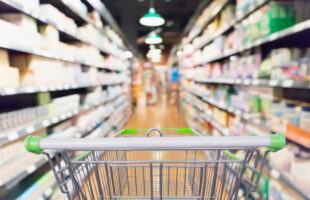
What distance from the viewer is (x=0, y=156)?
1.33 m

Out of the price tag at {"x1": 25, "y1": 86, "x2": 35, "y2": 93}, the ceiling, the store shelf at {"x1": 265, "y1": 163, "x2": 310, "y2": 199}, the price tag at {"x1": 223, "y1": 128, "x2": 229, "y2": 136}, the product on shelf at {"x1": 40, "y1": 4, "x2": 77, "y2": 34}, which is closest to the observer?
the store shelf at {"x1": 265, "y1": 163, "x2": 310, "y2": 199}

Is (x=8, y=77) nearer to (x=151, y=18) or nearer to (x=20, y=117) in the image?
(x=20, y=117)

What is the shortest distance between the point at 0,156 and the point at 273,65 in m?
2.29

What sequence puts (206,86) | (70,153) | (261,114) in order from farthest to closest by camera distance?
(206,86)
(70,153)
(261,114)

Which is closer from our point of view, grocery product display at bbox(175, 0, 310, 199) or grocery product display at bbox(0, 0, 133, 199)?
grocery product display at bbox(175, 0, 310, 199)

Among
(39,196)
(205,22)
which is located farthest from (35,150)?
(205,22)

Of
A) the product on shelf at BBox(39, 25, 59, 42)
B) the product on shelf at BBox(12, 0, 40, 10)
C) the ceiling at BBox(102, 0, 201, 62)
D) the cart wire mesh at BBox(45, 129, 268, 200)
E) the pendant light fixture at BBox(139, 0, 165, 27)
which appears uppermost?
the ceiling at BBox(102, 0, 201, 62)

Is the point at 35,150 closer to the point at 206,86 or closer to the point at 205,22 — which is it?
the point at 206,86

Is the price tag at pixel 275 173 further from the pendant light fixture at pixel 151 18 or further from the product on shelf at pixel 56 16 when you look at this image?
the pendant light fixture at pixel 151 18

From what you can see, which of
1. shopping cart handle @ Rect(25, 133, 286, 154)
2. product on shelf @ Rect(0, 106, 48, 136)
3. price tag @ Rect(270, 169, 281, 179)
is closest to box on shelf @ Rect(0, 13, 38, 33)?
product on shelf @ Rect(0, 106, 48, 136)

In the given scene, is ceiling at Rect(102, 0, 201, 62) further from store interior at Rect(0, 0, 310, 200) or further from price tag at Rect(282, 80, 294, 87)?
price tag at Rect(282, 80, 294, 87)

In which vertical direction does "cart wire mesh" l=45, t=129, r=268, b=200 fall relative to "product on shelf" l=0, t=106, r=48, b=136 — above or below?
below

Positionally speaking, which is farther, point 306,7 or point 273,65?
point 273,65

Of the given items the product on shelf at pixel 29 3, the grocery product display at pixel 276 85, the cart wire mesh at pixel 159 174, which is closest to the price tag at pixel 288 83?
the grocery product display at pixel 276 85
